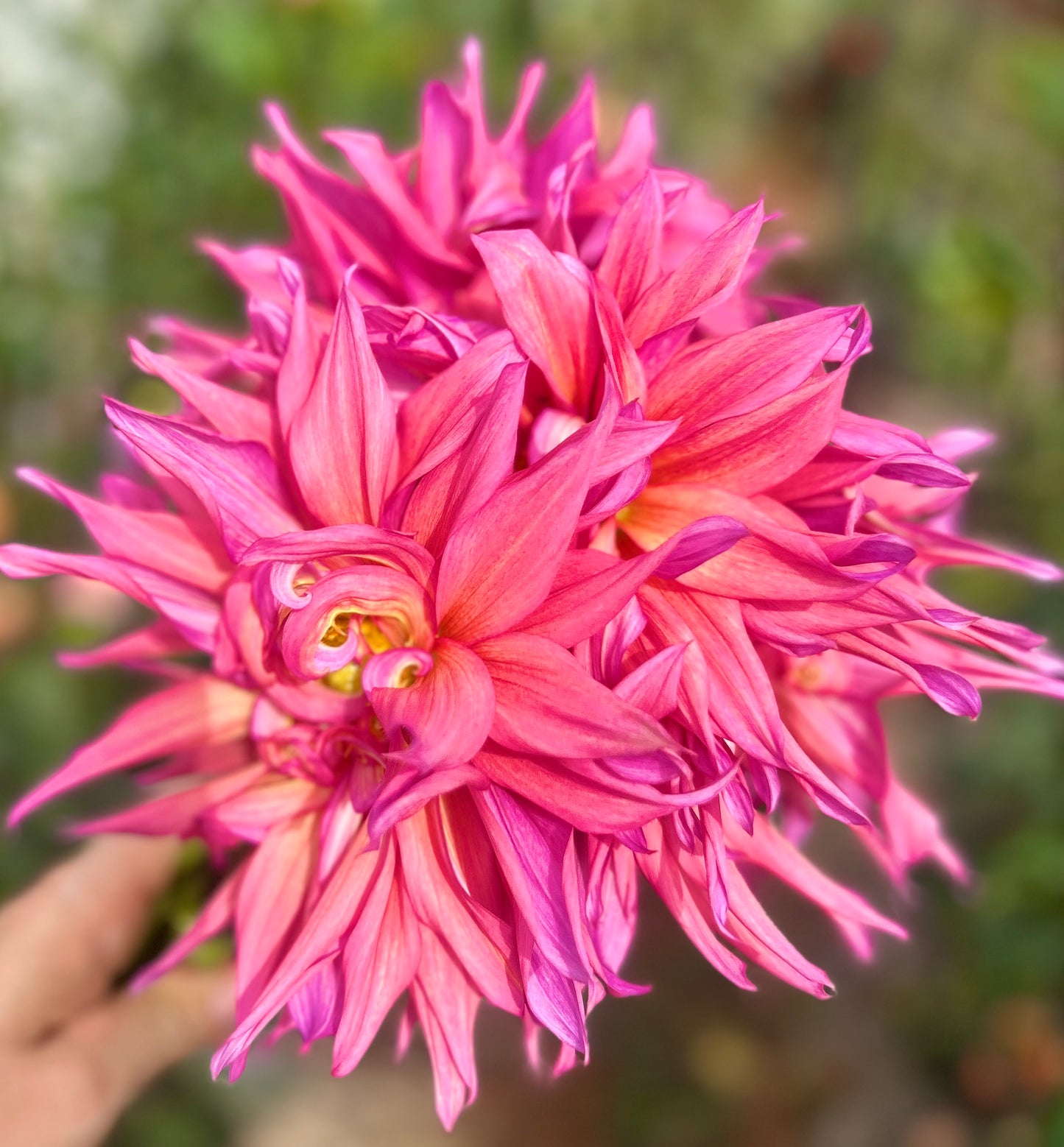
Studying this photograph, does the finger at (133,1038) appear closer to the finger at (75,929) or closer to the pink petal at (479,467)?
the finger at (75,929)

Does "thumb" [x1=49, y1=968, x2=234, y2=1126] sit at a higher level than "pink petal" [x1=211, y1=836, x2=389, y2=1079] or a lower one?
lower

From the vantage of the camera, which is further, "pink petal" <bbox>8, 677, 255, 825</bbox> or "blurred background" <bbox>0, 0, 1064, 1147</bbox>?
"blurred background" <bbox>0, 0, 1064, 1147</bbox>

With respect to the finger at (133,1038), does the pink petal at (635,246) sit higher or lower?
higher

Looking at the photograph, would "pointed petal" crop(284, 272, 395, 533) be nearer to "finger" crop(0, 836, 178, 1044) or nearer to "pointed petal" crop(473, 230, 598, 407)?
"pointed petal" crop(473, 230, 598, 407)

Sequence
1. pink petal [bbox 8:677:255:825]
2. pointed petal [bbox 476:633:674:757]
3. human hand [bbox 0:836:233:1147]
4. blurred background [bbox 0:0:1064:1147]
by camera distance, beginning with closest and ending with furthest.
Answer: pointed petal [bbox 476:633:674:757] → pink petal [bbox 8:677:255:825] → human hand [bbox 0:836:233:1147] → blurred background [bbox 0:0:1064:1147]

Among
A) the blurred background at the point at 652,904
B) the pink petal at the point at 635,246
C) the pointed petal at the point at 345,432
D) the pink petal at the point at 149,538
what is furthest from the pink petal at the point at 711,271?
the blurred background at the point at 652,904

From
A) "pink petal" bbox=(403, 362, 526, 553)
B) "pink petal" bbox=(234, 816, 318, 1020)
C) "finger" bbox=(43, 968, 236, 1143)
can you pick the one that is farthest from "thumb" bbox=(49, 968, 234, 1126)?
"pink petal" bbox=(403, 362, 526, 553)

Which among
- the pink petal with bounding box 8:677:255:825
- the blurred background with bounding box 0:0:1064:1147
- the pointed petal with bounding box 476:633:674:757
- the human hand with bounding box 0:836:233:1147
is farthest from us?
the blurred background with bounding box 0:0:1064:1147

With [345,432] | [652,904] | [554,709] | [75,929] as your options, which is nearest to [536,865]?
[554,709]

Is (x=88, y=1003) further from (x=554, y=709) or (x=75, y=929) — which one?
(x=554, y=709)
